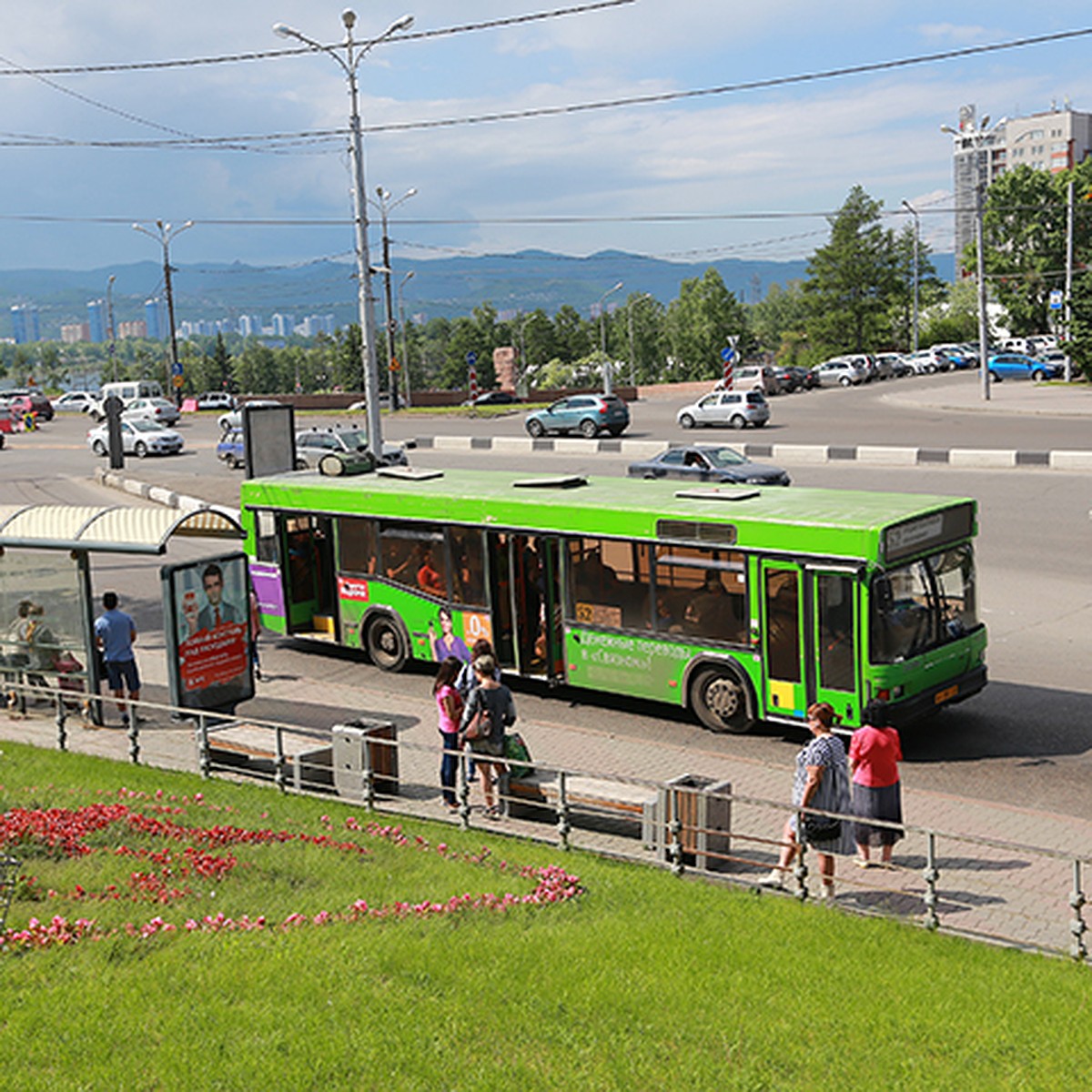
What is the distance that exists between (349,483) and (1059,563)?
1203 centimetres

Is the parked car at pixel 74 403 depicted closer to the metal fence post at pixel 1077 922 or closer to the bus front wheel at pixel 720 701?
the bus front wheel at pixel 720 701

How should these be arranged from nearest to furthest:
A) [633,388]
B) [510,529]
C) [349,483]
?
[510,529] < [349,483] < [633,388]

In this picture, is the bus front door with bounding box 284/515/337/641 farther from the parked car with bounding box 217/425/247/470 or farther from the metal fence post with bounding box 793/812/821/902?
the parked car with bounding box 217/425/247/470

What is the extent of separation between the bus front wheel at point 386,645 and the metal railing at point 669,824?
3.64m

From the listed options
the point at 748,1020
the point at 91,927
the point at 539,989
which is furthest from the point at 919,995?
the point at 91,927

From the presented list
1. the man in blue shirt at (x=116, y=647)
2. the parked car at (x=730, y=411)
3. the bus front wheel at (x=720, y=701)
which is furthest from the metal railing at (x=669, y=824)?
the parked car at (x=730, y=411)

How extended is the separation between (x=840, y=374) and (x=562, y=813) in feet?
221

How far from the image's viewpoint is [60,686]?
604 inches

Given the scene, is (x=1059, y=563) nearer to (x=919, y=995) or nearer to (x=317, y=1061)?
(x=919, y=995)


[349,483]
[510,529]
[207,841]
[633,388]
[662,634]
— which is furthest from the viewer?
[633,388]

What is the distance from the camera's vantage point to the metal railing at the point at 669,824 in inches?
357

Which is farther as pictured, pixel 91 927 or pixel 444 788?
pixel 444 788

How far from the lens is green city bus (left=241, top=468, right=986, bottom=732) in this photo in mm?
12898

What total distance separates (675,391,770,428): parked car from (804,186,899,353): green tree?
195 feet
